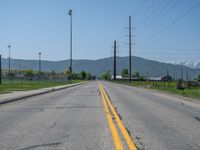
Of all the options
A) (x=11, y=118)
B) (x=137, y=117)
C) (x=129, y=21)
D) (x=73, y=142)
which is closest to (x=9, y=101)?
(x=11, y=118)

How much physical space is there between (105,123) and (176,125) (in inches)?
90.4

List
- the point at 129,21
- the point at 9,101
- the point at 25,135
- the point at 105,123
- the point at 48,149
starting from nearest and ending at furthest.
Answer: the point at 48,149, the point at 25,135, the point at 105,123, the point at 9,101, the point at 129,21

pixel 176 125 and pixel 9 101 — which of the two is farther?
pixel 9 101

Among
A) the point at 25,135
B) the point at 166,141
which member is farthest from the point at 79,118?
the point at 166,141

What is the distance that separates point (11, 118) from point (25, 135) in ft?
11.9

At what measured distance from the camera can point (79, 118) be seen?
11.8 meters

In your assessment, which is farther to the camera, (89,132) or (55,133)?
(89,132)

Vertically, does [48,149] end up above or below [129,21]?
below

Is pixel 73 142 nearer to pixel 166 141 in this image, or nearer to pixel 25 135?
pixel 25 135

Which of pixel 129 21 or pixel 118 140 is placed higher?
pixel 129 21

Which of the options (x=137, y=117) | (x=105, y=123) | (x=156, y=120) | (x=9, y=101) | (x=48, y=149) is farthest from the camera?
(x=9, y=101)

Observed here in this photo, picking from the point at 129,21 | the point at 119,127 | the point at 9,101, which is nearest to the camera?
the point at 119,127

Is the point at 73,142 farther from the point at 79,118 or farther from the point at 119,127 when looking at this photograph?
the point at 79,118

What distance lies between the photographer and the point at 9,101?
1955cm
